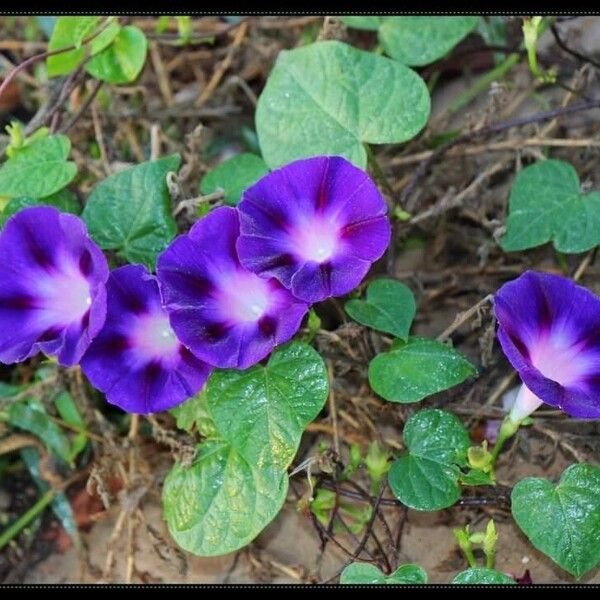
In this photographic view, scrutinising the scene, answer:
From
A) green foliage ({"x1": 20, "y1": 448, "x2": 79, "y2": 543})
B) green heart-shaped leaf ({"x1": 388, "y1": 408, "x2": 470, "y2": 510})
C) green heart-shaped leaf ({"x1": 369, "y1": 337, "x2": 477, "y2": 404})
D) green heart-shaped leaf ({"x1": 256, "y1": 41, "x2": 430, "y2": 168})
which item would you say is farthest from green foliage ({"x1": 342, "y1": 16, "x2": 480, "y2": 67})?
green foliage ({"x1": 20, "y1": 448, "x2": 79, "y2": 543})

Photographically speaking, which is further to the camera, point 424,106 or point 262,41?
point 262,41

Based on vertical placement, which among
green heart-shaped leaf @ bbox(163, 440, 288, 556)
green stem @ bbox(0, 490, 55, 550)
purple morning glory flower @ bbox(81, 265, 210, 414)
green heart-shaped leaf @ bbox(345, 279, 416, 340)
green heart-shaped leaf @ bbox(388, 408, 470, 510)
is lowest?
green stem @ bbox(0, 490, 55, 550)

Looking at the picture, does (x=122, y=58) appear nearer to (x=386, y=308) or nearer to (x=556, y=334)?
(x=386, y=308)

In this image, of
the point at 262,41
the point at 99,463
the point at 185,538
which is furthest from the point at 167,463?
the point at 262,41

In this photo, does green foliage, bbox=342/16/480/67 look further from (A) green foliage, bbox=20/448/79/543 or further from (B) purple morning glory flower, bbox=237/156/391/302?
(A) green foliage, bbox=20/448/79/543

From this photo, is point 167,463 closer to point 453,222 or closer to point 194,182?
point 194,182

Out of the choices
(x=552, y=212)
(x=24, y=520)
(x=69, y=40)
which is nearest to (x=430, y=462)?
(x=552, y=212)
